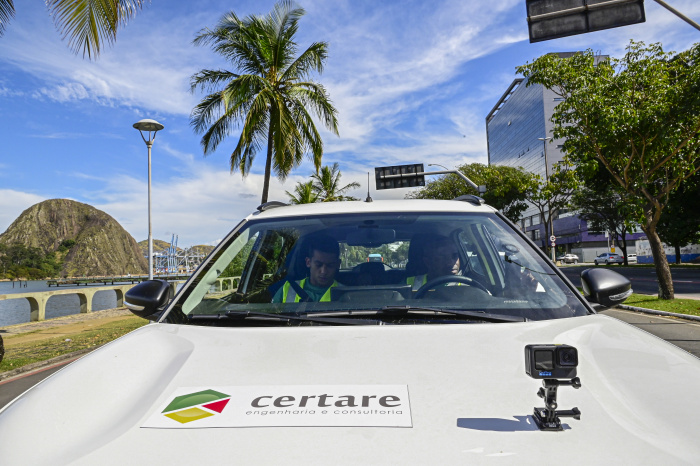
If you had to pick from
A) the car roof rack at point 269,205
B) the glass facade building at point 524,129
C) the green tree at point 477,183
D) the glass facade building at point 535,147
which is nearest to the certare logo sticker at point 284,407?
the car roof rack at point 269,205

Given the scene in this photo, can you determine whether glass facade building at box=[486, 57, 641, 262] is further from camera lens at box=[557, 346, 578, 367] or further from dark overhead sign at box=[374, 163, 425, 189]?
camera lens at box=[557, 346, 578, 367]

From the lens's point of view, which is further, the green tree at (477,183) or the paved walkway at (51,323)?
the green tree at (477,183)

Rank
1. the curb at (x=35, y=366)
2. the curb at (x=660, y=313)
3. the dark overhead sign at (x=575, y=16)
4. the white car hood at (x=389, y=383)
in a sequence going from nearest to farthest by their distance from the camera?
the white car hood at (x=389, y=383) < the curb at (x=35, y=366) < the dark overhead sign at (x=575, y=16) < the curb at (x=660, y=313)

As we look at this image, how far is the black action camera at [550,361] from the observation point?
1.22 meters

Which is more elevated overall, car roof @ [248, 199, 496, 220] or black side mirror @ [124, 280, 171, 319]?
car roof @ [248, 199, 496, 220]

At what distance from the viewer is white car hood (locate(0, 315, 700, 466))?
1.09m

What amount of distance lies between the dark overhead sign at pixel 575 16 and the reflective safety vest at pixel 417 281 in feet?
25.2

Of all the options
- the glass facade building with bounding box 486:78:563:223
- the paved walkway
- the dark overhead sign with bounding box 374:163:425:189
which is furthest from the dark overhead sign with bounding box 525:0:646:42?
the glass facade building with bounding box 486:78:563:223

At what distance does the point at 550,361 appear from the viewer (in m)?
1.22

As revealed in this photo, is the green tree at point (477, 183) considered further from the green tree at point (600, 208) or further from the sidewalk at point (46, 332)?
the sidewalk at point (46, 332)

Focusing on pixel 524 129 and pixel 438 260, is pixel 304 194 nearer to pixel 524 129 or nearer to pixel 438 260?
pixel 438 260

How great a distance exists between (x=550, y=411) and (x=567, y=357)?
0.14m

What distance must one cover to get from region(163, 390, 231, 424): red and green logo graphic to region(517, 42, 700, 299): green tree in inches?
526

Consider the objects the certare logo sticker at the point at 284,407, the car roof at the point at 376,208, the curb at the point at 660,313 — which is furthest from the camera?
the curb at the point at 660,313
